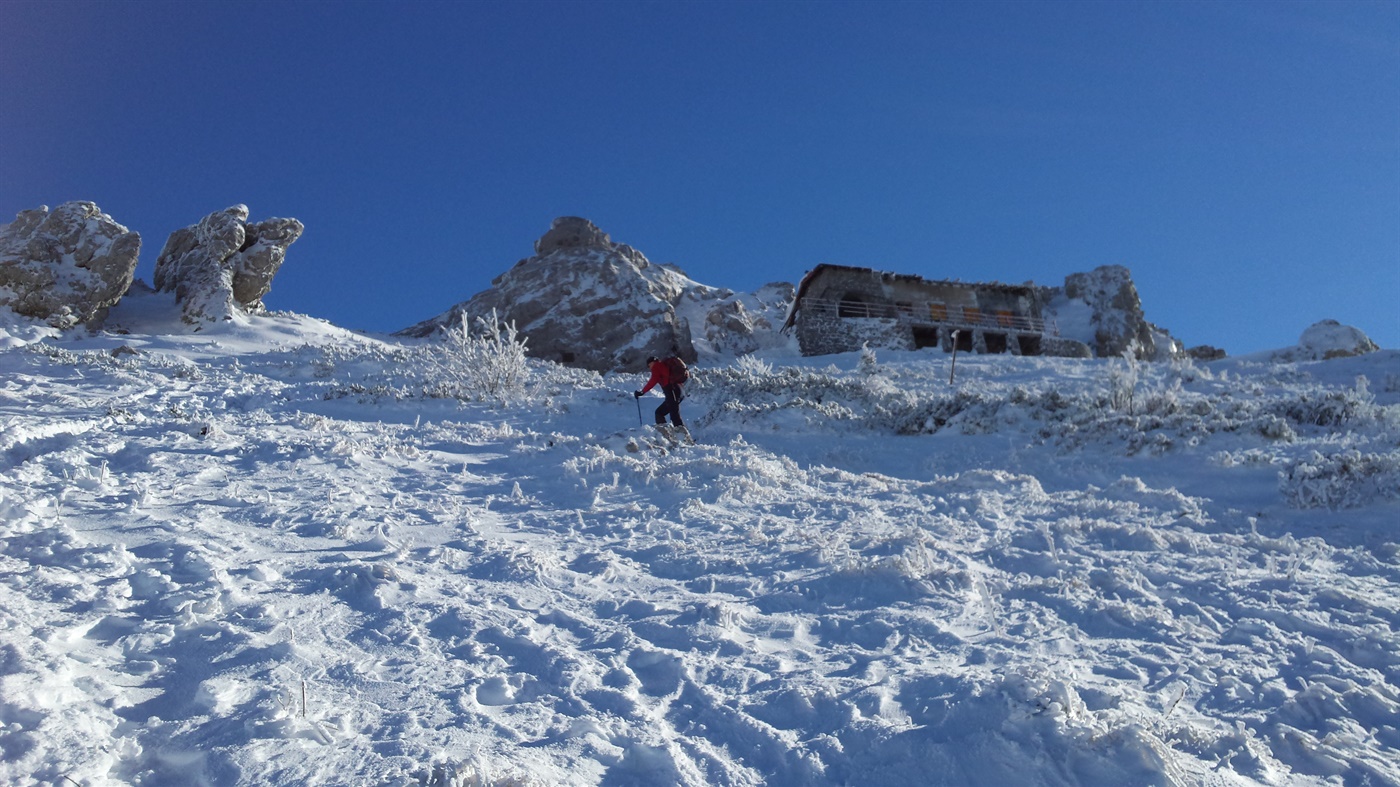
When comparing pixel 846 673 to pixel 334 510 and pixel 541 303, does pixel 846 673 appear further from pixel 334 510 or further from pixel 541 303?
pixel 541 303

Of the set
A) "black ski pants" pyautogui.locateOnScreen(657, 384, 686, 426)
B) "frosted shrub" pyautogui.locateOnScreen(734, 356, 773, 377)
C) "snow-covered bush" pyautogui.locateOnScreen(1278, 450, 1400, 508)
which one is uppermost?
"frosted shrub" pyautogui.locateOnScreen(734, 356, 773, 377)

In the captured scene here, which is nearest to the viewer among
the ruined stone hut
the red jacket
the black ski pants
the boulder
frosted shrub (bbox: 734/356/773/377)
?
the black ski pants

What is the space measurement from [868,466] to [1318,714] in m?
9.37

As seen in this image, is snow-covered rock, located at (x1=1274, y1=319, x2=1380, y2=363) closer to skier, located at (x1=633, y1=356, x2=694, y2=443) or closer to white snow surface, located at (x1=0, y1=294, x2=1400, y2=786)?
white snow surface, located at (x1=0, y1=294, x2=1400, y2=786)

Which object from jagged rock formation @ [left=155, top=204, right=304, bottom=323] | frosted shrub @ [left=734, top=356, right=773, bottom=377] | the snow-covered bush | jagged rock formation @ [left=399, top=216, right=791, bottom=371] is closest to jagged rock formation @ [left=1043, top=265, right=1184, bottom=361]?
jagged rock formation @ [left=399, top=216, right=791, bottom=371]

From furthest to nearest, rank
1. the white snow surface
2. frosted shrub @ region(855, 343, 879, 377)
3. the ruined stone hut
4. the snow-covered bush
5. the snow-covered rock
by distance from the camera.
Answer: the snow-covered rock
the ruined stone hut
frosted shrub @ region(855, 343, 879, 377)
the snow-covered bush
the white snow surface

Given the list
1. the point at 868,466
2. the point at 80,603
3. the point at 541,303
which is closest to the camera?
the point at 80,603

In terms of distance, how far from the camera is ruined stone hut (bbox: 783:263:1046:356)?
133 feet

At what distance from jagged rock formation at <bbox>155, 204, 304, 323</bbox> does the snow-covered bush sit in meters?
28.5

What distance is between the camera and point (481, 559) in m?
7.07

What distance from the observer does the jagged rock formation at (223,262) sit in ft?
90.6

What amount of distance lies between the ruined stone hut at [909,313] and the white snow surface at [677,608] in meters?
26.9

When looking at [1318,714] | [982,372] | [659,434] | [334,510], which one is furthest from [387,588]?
[982,372]

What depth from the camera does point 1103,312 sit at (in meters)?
50.8
